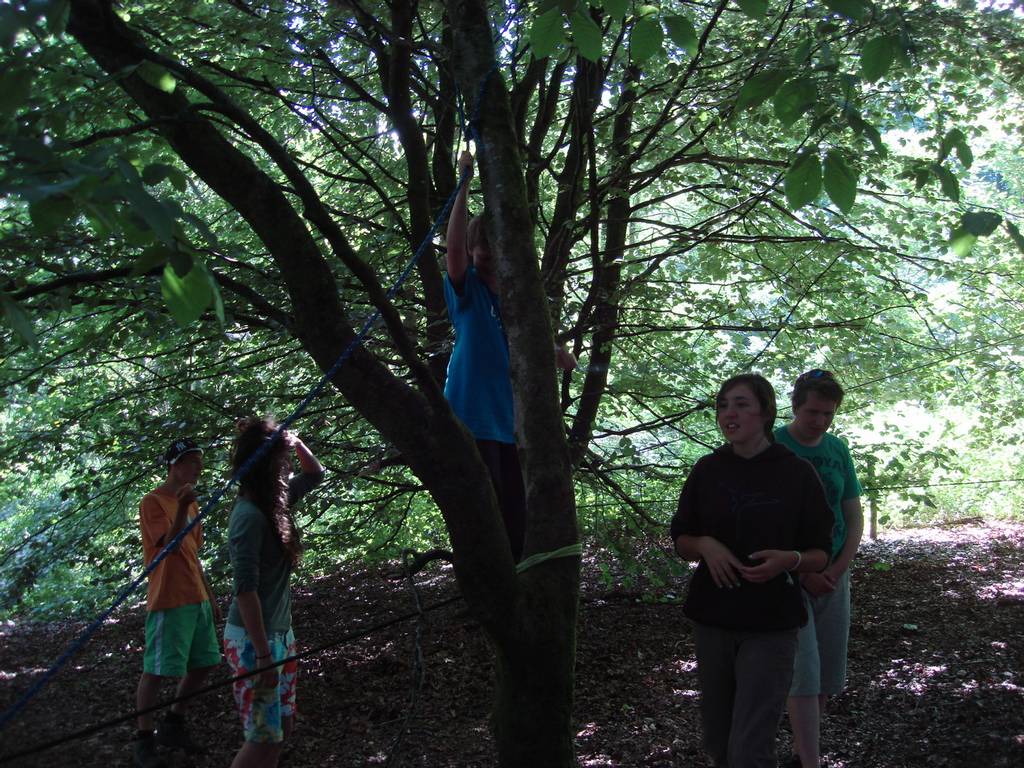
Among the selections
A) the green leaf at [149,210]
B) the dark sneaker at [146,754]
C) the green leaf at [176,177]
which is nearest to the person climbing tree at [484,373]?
the green leaf at [176,177]

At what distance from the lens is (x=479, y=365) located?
310 cm

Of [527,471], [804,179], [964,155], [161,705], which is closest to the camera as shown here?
[161,705]

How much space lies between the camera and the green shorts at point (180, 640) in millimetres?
4086

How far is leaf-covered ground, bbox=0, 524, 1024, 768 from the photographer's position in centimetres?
418

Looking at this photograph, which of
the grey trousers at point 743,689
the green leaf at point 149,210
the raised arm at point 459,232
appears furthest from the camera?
the raised arm at point 459,232

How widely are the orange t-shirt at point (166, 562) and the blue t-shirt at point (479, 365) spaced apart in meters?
1.92

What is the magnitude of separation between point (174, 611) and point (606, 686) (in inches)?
102

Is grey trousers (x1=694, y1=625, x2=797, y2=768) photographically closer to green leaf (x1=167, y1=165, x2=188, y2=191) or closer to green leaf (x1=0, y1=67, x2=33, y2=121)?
green leaf (x1=167, y1=165, x2=188, y2=191)

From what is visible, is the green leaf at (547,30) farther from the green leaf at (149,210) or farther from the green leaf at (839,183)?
the green leaf at (149,210)

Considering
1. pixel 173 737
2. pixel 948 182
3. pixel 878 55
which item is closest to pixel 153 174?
pixel 878 55

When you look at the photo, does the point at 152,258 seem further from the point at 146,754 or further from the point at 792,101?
the point at 146,754

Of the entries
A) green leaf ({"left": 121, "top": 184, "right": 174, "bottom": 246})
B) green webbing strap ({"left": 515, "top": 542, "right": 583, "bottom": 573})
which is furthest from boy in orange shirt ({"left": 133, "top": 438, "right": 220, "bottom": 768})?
green leaf ({"left": 121, "top": 184, "right": 174, "bottom": 246})

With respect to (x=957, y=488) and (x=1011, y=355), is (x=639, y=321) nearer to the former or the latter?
(x=1011, y=355)

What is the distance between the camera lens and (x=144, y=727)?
162 inches
